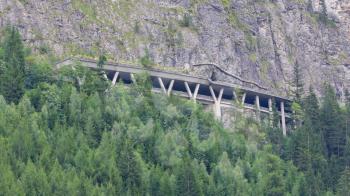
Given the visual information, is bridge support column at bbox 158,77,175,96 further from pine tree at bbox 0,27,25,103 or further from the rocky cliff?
pine tree at bbox 0,27,25,103

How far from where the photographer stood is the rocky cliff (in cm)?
10031

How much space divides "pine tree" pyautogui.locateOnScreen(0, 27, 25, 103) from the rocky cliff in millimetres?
4415

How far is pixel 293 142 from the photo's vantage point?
3718 inches

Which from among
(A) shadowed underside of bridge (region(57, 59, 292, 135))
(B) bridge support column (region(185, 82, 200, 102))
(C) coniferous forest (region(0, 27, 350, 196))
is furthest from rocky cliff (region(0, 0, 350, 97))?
(C) coniferous forest (region(0, 27, 350, 196))

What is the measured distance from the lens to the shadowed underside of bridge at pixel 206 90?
96.5 metres

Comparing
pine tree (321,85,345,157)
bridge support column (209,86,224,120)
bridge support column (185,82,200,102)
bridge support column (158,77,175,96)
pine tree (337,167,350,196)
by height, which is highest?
bridge support column (158,77,175,96)

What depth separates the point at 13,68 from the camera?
91062mm

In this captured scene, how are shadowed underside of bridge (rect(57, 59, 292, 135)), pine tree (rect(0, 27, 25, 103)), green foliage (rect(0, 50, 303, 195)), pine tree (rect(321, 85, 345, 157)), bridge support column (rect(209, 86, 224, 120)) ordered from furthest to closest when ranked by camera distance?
bridge support column (rect(209, 86, 224, 120)) → pine tree (rect(321, 85, 345, 157)) → shadowed underside of bridge (rect(57, 59, 292, 135)) → pine tree (rect(0, 27, 25, 103)) → green foliage (rect(0, 50, 303, 195))

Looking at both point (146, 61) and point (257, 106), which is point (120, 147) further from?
point (257, 106)

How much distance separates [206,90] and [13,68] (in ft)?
56.3

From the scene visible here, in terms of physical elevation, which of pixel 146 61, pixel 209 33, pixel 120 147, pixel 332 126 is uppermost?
pixel 209 33

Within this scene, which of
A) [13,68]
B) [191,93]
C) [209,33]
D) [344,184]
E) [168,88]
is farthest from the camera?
[209,33]

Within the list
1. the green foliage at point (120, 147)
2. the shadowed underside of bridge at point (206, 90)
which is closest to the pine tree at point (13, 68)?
the green foliage at point (120, 147)

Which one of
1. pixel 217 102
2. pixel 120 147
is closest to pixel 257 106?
pixel 217 102
